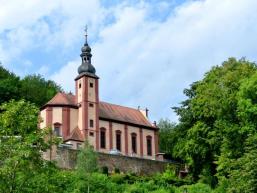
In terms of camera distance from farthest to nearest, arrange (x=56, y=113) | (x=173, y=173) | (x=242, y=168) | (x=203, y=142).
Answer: (x=56, y=113) → (x=173, y=173) → (x=203, y=142) → (x=242, y=168)

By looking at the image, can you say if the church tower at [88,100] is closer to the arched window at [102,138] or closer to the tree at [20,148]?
the arched window at [102,138]

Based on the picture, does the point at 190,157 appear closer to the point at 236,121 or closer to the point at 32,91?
the point at 236,121

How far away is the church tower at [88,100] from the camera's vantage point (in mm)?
57172

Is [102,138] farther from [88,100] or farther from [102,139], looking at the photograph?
[88,100]

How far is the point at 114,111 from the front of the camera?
62438 mm

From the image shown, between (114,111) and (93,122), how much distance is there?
4911 mm

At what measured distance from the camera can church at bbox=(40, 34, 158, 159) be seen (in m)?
56.6

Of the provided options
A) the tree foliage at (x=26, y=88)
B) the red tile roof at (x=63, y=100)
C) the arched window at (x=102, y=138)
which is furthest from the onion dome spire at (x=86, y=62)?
the tree foliage at (x=26, y=88)

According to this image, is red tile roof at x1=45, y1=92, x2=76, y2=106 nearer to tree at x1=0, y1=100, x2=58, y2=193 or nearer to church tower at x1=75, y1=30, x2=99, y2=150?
church tower at x1=75, y1=30, x2=99, y2=150

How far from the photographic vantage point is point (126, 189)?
132 ft

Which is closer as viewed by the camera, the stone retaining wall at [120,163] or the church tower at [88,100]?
the stone retaining wall at [120,163]

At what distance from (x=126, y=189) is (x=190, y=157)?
9504 millimetres

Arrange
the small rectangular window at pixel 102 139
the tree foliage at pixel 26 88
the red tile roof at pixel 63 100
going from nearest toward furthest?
the red tile roof at pixel 63 100
the small rectangular window at pixel 102 139
the tree foliage at pixel 26 88

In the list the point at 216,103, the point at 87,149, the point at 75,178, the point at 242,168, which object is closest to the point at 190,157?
the point at 216,103
